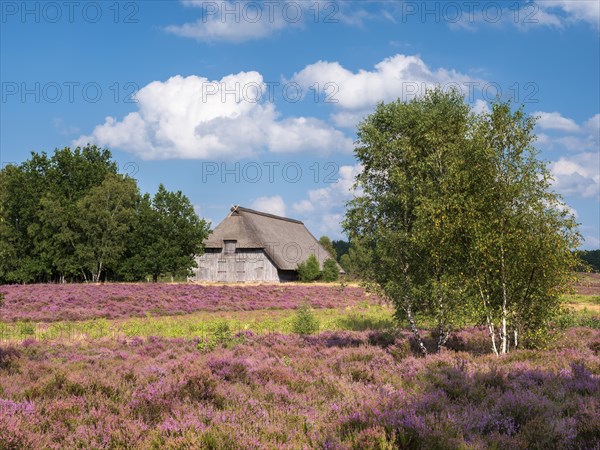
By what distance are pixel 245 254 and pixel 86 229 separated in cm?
1957

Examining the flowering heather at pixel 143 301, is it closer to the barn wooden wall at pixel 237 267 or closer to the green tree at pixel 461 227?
the green tree at pixel 461 227

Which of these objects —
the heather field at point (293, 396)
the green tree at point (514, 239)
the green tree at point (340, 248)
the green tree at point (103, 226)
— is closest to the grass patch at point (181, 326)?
the heather field at point (293, 396)

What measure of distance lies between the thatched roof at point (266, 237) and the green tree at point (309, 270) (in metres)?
1.18

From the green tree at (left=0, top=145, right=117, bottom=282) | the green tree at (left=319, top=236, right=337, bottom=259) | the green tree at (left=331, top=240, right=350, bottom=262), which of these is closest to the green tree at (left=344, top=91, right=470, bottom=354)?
the green tree at (left=0, top=145, right=117, bottom=282)

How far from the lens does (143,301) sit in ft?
106

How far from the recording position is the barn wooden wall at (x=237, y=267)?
61.9 metres

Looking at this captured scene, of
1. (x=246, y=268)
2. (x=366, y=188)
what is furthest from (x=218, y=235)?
(x=366, y=188)

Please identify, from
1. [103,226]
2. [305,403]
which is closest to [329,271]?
[103,226]

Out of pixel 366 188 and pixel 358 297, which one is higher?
pixel 366 188

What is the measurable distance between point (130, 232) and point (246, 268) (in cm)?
1525

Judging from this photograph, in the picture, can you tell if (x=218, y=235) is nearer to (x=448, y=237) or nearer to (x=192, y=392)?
(x=448, y=237)

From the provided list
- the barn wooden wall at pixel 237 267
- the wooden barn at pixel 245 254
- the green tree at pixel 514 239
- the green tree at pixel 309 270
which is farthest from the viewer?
the green tree at pixel 309 270

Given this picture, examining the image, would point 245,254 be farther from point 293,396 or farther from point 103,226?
point 293,396

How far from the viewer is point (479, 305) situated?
13734 millimetres
